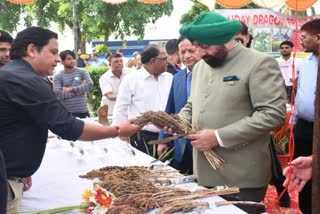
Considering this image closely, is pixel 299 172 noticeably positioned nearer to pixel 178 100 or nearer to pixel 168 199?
pixel 168 199

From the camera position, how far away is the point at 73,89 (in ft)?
21.3

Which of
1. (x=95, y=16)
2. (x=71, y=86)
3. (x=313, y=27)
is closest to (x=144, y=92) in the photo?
(x=313, y=27)

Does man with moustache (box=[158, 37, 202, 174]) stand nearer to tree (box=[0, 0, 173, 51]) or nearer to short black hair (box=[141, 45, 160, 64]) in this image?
short black hair (box=[141, 45, 160, 64])

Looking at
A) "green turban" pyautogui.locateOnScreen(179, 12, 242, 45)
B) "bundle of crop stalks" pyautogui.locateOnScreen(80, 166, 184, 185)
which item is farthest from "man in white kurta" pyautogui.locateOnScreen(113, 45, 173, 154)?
"green turban" pyautogui.locateOnScreen(179, 12, 242, 45)

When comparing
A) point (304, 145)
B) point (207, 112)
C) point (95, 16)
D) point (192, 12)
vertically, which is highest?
point (192, 12)

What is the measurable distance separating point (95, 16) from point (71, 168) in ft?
62.0

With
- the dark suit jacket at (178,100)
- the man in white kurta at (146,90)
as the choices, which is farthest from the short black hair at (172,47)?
the dark suit jacket at (178,100)

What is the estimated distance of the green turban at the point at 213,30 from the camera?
2396 millimetres

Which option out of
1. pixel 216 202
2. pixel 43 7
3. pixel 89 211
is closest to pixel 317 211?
pixel 216 202

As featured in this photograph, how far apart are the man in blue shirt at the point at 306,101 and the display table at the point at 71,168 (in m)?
1.31

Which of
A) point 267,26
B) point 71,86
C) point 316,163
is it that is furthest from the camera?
point 267,26

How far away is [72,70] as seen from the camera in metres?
6.72

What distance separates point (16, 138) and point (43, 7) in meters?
24.0

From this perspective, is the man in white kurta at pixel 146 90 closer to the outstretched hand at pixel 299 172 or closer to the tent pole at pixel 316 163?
the outstretched hand at pixel 299 172
